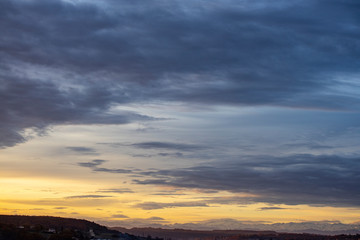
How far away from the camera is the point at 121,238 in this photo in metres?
129

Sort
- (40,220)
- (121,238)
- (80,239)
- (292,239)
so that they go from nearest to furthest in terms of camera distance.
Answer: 1. (80,239)
2. (121,238)
3. (40,220)
4. (292,239)

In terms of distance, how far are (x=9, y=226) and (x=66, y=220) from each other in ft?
184

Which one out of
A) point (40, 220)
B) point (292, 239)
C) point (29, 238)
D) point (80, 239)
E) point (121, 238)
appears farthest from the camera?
point (292, 239)

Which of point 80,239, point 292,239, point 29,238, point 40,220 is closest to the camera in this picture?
point 29,238

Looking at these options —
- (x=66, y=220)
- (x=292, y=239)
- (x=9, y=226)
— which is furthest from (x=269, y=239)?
(x=9, y=226)

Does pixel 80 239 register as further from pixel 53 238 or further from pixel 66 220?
pixel 66 220

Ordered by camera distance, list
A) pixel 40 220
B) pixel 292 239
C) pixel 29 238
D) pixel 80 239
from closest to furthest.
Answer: pixel 29 238 < pixel 80 239 < pixel 40 220 < pixel 292 239

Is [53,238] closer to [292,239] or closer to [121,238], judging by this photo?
[121,238]

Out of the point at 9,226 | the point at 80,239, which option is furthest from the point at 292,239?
the point at 9,226

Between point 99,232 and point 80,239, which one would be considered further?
point 99,232

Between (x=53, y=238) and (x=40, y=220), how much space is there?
5230 centimetres

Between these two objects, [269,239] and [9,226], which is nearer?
[9,226]

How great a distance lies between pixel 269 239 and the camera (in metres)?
200

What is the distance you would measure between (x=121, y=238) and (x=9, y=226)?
115 ft
